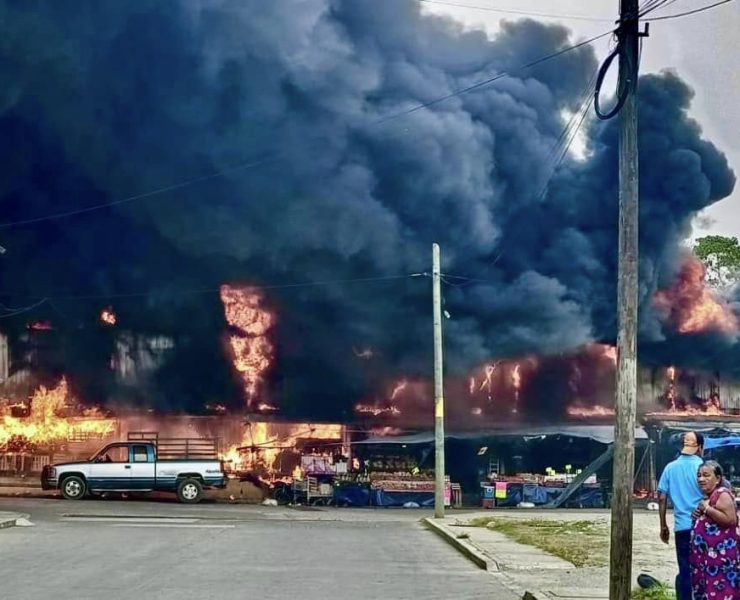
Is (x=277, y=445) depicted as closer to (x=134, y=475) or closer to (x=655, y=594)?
(x=134, y=475)

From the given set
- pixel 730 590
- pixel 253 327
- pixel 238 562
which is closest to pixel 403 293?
pixel 253 327

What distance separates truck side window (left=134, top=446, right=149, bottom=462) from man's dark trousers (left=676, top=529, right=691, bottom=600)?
24077 millimetres

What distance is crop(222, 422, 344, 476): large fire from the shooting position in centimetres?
3616

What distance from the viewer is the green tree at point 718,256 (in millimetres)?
50375

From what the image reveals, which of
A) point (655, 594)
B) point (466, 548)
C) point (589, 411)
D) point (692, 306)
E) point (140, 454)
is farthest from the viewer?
point (692, 306)

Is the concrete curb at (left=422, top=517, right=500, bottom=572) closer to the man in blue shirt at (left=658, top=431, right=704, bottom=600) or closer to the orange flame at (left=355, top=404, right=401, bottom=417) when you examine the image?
the man in blue shirt at (left=658, top=431, right=704, bottom=600)

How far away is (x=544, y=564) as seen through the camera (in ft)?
48.6

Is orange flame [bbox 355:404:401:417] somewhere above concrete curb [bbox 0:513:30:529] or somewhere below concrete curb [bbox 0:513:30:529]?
above

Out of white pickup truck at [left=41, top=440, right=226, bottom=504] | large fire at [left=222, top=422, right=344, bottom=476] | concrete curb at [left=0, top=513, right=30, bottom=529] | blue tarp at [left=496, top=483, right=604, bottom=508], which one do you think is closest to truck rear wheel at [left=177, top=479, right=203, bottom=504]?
white pickup truck at [left=41, top=440, right=226, bottom=504]

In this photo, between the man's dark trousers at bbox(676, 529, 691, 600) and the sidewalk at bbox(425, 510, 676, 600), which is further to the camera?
the sidewalk at bbox(425, 510, 676, 600)

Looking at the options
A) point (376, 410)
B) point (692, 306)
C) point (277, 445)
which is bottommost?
point (277, 445)

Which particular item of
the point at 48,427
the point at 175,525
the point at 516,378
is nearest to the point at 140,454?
the point at 48,427

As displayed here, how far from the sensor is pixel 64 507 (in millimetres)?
28219

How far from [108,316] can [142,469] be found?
1174 cm
